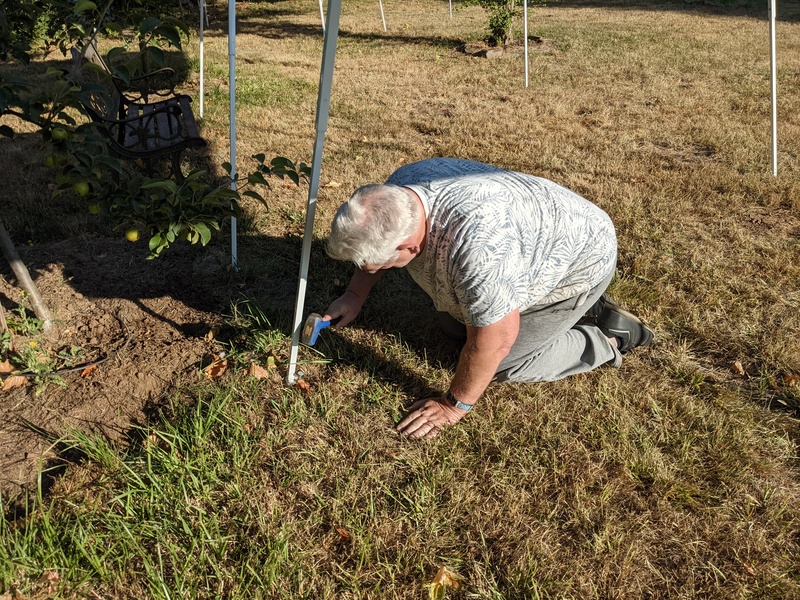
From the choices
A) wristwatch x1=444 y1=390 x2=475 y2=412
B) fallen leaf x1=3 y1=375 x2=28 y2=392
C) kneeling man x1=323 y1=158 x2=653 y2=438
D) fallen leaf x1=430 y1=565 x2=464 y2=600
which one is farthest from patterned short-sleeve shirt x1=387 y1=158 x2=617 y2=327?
fallen leaf x1=3 y1=375 x2=28 y2=392

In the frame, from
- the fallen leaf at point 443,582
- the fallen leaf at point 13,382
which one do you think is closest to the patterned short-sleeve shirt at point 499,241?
the fallen leaf at point 443,582

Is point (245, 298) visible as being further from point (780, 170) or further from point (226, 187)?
point (780, 170)

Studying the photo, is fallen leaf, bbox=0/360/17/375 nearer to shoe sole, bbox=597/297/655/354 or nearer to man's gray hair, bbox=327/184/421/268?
man's gray hair, bbox=327/184/421/268

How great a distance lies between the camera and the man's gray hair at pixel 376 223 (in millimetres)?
1941

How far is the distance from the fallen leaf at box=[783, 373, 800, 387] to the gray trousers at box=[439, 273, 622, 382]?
75 cm

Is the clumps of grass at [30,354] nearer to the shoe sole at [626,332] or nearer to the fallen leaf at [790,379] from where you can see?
the shoe sole at [626,332]

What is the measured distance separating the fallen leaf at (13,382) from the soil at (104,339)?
0.07 feet

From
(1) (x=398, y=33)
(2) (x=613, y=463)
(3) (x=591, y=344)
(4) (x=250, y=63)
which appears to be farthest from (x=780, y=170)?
(1) (x=398, y=33)

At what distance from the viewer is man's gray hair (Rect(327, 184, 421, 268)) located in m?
1.94

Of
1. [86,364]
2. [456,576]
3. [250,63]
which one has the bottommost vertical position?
[456,576]

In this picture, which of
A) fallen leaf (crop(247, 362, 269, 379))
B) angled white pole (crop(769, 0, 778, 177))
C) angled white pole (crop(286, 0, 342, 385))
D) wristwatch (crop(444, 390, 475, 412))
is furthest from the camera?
angled white pole (crop(769, 0, 778, 177))

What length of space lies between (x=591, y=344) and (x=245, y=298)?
1.82m

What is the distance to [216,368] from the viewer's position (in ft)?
8.88

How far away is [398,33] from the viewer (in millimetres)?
11328
